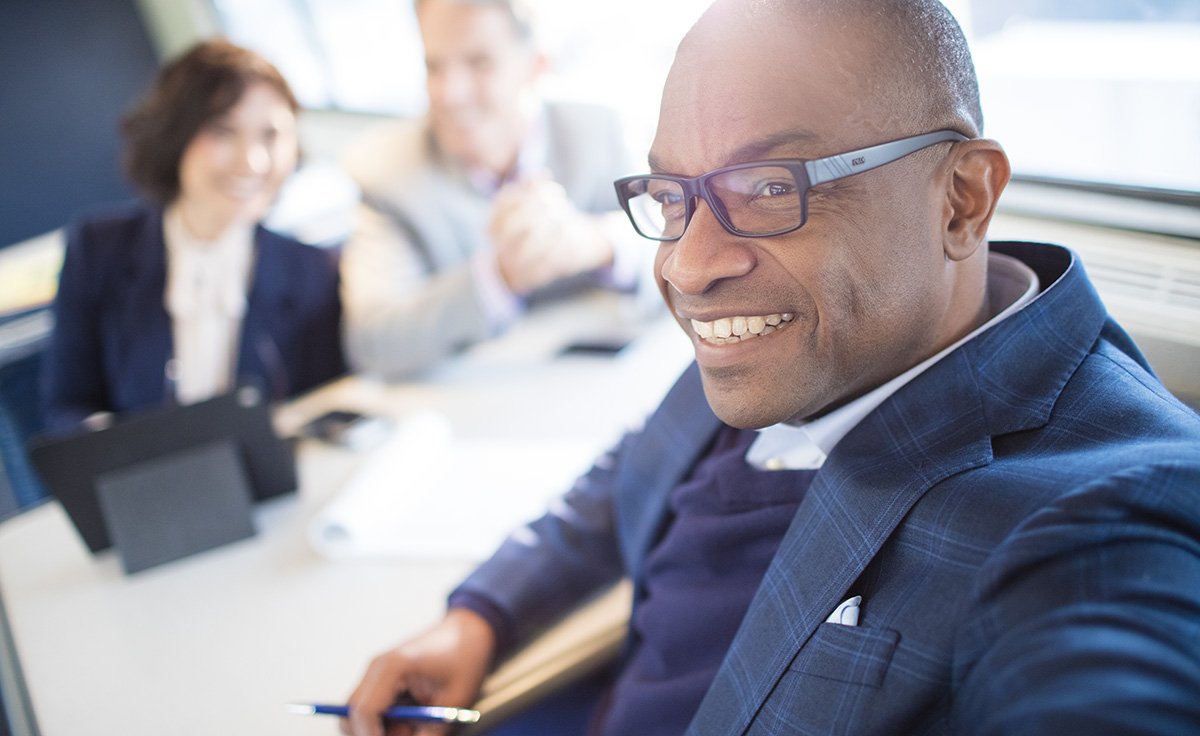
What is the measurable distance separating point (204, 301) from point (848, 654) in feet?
5.97

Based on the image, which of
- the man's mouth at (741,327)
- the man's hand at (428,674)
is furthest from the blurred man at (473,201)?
the man's mouth at (741,327)

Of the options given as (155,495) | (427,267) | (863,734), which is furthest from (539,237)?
(863,734)

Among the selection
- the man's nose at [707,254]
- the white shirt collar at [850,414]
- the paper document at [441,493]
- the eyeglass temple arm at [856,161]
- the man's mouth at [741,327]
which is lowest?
the paper document at [441,493]

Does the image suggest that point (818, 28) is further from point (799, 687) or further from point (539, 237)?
point (539, 237)

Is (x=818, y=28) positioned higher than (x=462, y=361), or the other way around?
(x=818, y=28)

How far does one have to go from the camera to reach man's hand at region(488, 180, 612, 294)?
174cm

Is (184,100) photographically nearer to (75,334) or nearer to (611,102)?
(75,334)

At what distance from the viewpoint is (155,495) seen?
1.25m

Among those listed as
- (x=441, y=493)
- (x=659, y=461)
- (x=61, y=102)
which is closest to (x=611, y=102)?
(x=441, y=493)

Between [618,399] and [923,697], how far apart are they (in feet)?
3.20

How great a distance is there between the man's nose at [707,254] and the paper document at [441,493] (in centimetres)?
60

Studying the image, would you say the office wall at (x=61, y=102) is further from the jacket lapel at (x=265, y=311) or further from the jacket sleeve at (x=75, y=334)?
the jacket lapel at (x=265, y=311)

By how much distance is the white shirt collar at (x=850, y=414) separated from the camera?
77cm

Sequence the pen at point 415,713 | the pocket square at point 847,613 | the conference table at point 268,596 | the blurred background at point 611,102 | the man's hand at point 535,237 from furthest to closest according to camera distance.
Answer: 1. the man's hand at point 535,237
2. the blurred background at point 611,102
3. the conference table at point 268,596
4. the pen at point 415,713
5. the pocket square at point 847,613
